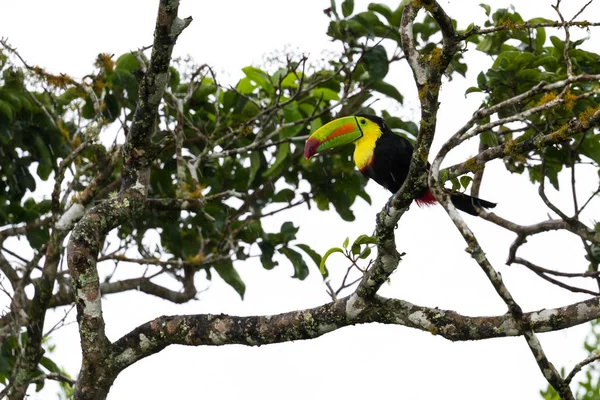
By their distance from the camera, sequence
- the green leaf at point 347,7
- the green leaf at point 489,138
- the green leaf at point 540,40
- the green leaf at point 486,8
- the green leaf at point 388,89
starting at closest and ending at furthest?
the green leaf at point 489,138
the green leaf at point 486,8
the green leaf at point 540,40
the green leaf at point 347,7
the green leaf at point 388,89

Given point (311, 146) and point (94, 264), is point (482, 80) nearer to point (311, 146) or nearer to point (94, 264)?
point (311, 146)

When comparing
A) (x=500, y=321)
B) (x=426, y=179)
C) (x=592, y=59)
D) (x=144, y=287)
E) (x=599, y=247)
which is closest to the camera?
(x=426, y=179)

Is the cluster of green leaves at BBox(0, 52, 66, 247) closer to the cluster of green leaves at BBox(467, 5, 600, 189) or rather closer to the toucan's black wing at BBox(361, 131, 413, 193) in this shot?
the toucan's black wing at BBox(361, 131, 413, 193)

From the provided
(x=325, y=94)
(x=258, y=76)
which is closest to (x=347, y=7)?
(x=325, y=94)

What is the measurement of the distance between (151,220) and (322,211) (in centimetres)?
125

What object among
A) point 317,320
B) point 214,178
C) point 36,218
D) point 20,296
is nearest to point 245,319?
point 317,320

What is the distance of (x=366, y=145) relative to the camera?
17.2ft

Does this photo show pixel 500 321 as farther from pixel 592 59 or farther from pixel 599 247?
pixel 592 59

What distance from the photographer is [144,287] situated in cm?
580

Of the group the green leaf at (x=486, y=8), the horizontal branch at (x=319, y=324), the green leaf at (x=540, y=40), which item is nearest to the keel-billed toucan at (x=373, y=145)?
the green leaf at (x=486, y=8)

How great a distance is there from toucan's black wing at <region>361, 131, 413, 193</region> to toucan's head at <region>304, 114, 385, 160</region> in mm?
141

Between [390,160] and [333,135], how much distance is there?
38cm

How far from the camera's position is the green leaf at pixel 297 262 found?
18.7ft

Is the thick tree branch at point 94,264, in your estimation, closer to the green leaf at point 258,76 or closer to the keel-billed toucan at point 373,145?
the keel-billed toucan at point 373,145
